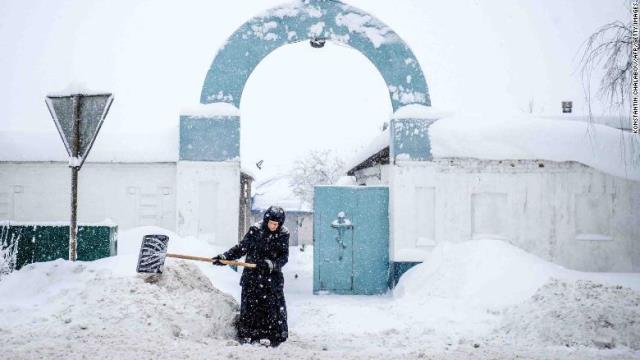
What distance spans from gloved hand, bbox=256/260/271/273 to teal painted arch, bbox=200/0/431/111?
4787mm

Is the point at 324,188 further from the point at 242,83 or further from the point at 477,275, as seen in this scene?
the point at 477,275

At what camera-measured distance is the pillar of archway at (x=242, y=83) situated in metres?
9.58

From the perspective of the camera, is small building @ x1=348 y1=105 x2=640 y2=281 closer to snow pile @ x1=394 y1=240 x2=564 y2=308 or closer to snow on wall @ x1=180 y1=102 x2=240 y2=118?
snow pile @ x1=394 y1=240 x2=564 y2=308

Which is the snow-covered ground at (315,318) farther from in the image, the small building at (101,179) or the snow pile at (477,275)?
the small building at (101,179)

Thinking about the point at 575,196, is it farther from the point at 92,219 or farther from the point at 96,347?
the point at 92,219

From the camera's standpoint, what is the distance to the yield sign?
580cm

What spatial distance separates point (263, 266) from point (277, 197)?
1436 inches

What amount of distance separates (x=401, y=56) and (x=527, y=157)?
10.8 feet

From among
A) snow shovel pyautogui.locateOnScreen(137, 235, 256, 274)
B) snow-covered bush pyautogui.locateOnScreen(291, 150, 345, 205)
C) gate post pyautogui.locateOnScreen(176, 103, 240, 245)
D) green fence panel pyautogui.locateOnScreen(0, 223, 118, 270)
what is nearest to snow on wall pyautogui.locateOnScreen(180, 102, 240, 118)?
gate post pyautogui.locateOnScreen(176, 103, 240, 245)

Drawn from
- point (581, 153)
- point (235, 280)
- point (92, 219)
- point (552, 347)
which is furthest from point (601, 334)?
point (92, 219)

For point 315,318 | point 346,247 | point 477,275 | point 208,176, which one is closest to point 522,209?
point 477,275

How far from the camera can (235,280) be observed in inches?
352

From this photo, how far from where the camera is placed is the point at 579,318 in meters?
5.57

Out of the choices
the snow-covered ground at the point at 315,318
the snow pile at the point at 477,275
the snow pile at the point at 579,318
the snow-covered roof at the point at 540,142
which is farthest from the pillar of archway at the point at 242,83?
the snow pile at the point at 579,318
